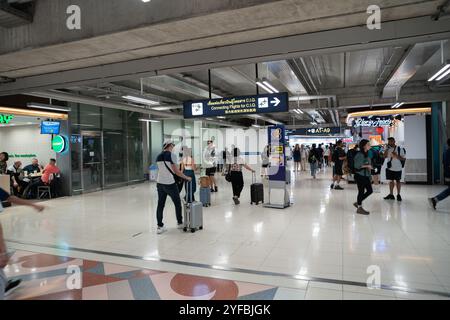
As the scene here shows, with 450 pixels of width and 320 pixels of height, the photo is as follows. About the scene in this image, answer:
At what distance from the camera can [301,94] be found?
10.5 metres

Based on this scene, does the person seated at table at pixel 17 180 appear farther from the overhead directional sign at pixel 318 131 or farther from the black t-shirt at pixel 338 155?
the overhead directional sign at pixel 318 131

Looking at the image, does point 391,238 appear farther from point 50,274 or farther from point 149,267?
point 50,274

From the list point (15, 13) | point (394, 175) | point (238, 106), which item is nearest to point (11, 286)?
point (15, 13)

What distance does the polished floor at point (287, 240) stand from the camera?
134 inches

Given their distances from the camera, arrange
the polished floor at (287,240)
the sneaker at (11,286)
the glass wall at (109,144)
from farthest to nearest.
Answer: the glass wall at (109,144) → the polished floor at (287,240) → the sneaker at (11,286)

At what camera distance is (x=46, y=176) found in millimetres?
9914

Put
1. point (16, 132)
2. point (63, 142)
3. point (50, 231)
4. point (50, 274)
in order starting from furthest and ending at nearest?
point (16, 132), point (63, 142), point (50, 231), point (50, 274)

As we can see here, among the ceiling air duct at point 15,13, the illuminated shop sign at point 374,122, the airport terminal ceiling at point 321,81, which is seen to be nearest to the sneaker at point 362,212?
the airport terminal ceiling at point 321,81

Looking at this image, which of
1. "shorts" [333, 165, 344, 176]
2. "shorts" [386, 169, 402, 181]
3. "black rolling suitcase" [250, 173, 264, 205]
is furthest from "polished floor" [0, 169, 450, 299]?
"shorts" [333, 165, 344, 176]

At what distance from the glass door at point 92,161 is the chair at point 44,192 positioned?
1306mm

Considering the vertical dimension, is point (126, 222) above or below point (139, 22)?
below

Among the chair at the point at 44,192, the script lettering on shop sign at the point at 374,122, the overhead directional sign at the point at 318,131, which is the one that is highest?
the overhead directional sign at the point at 318,131
